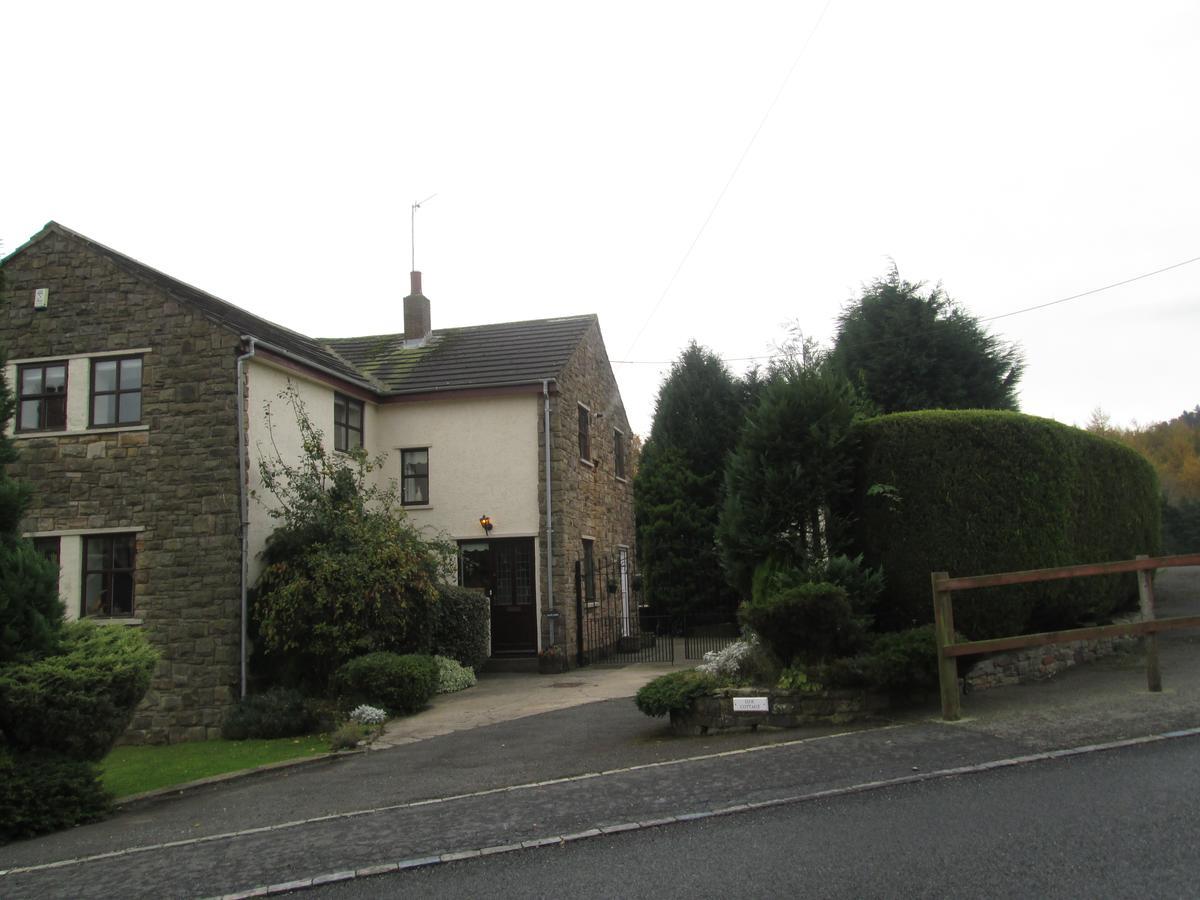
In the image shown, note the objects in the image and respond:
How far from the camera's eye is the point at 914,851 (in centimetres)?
520

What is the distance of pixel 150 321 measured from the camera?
1650 cm

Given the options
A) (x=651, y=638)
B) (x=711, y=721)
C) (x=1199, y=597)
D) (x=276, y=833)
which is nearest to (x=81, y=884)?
(x=276, y=833)

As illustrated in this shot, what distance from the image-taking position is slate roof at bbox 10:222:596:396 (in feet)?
56.4

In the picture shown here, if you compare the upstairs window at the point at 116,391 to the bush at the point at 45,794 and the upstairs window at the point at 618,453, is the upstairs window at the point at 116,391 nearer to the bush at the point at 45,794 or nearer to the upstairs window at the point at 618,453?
the bush at the point at 45,794

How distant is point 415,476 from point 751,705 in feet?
41.3

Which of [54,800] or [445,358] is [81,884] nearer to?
[54,800]

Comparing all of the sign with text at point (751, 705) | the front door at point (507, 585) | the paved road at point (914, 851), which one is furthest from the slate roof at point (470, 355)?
the paved road at point (914, 851)

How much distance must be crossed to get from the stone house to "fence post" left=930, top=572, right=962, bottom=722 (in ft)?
35.9

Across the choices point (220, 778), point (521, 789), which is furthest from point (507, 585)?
point (521, 789)

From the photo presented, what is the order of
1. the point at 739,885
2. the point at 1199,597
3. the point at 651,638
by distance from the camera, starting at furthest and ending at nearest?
the point at 651,638 → the point at 1199,597 → the point at 739,885

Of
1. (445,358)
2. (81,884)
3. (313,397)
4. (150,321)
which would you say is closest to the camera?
(81,884)

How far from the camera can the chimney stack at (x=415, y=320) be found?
2288 centimetres

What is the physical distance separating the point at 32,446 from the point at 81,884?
1258cm

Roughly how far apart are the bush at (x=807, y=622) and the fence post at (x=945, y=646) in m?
0.96
